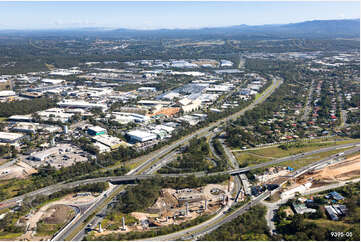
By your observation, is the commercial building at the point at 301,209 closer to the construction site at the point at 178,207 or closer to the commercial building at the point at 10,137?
the construction site at the point at 178,207

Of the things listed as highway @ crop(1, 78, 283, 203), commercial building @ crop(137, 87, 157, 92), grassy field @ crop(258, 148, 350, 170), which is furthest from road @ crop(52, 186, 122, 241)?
commercial building @ crop(137, 87, 157, 92)

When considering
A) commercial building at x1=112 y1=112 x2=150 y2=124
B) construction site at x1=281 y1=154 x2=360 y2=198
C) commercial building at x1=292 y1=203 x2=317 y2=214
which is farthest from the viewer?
commercial building at x1=112 y1=112 x2=150 y2=124

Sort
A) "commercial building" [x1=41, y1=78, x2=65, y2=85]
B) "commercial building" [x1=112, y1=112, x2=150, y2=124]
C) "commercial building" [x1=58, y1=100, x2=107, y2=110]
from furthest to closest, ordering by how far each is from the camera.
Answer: "commercial building" [x1=41, y1=78, x2=65, y2=85] → "commercial building" [x1=58, y1=100, x2=107, y2=110] → "commercial building" [x1=112, y1=112, x2=150, y2=124]

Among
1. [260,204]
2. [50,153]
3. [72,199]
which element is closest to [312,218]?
[260,204]

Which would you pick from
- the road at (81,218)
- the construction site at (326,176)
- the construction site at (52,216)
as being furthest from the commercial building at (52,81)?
the construction site at (326,176)

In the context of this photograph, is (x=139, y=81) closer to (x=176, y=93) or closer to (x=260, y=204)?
(x=176, y=93)

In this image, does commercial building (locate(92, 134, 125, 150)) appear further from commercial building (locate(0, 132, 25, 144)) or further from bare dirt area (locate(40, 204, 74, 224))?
bare dirt area (locate(40, 204, 74, 224))

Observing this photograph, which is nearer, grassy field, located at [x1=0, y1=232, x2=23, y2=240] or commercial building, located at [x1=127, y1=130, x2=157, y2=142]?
grassy field, located at [x1=0, y1=232, x2=23, y2=240]
